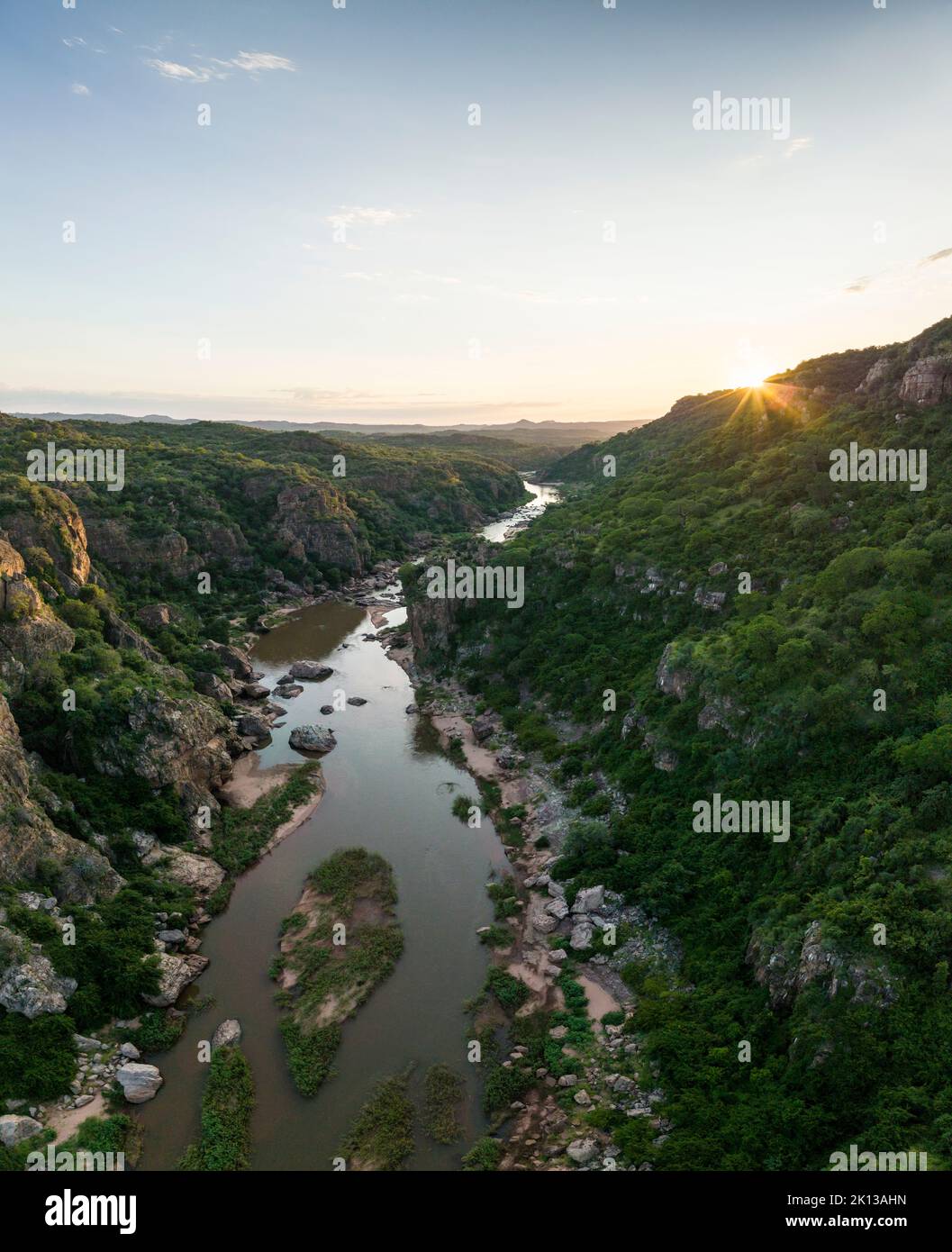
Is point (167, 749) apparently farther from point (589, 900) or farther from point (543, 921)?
point (589, 900)

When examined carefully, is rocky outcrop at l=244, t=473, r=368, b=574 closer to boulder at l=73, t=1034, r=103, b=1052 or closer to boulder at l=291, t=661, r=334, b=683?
boulder at l=291, t=661, r=334, b=683

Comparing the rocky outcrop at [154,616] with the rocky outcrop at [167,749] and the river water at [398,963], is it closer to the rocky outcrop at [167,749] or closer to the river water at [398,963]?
the river water at [398,963]

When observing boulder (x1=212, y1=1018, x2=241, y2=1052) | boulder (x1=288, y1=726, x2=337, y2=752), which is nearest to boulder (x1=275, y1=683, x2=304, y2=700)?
boulder (x1=288, y1=726, x2=337, y2=752)

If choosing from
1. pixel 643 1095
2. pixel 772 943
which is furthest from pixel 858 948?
pixel 643 1095

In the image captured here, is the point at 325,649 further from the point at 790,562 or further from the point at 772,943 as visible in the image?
the point at 772,943

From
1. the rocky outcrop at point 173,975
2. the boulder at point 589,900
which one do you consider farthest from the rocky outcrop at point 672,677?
the rocky outcrop at point 173,975
